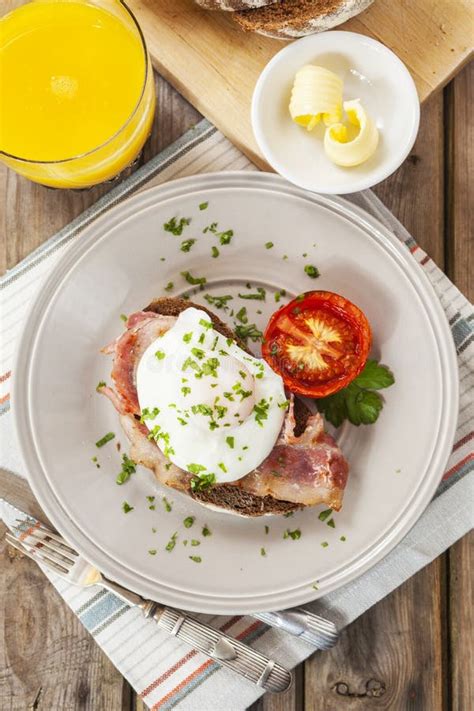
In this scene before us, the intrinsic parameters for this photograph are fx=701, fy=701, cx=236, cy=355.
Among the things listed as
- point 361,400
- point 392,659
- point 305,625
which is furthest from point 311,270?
point 392,659

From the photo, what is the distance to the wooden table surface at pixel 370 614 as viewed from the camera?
2.51 m

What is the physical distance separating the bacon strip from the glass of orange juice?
55 cm

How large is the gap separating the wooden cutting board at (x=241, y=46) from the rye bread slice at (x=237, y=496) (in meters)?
0.60

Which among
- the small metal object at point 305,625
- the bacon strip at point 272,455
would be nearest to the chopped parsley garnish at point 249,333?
the bacon strip at point 272,455

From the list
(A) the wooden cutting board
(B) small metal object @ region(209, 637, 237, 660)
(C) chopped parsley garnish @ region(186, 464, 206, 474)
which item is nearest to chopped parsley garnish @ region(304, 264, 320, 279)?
(A) the wooden cutting board

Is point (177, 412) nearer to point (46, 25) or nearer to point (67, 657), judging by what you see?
point (67, 657)

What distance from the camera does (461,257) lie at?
8.37 ft

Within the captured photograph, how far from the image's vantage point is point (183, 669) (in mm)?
2412

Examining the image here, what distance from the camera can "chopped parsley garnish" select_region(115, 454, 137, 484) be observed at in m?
2.39

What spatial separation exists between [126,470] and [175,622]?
528 mm

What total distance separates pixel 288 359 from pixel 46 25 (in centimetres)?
134

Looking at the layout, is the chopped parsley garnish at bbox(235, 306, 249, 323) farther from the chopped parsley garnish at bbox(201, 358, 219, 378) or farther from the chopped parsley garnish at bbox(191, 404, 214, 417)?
the chopped parsley garnish at bbox(191, 404, 214, 417)

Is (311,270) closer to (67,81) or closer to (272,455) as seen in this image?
(272,455)

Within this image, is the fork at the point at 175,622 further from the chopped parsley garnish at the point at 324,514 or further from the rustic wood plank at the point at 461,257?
the rustic wood plank at the point at 461,257
